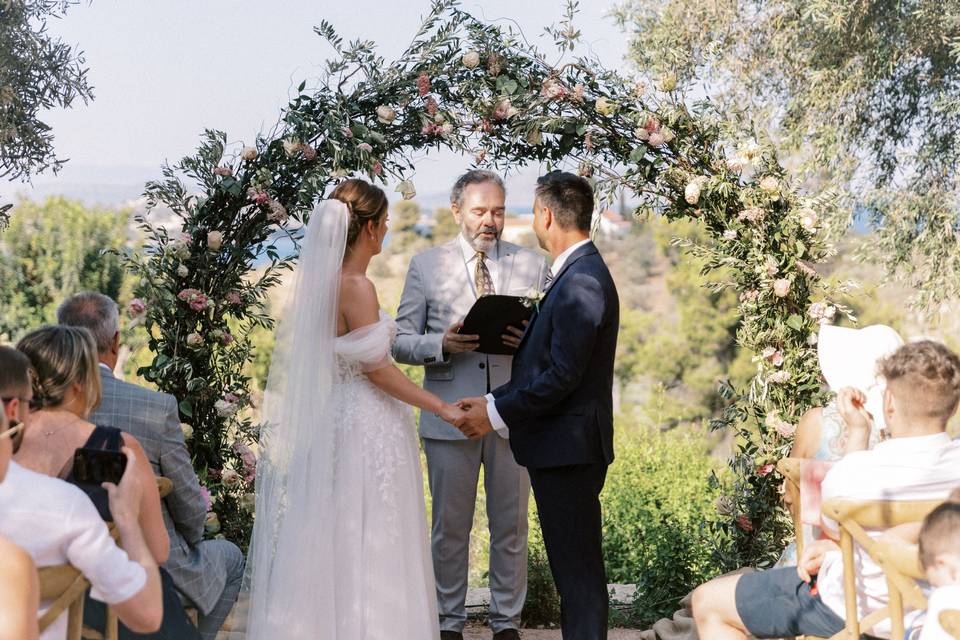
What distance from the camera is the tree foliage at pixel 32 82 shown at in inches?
210

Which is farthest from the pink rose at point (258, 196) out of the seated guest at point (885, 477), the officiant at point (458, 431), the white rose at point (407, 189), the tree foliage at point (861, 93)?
the tree foliage at point (861, 93)

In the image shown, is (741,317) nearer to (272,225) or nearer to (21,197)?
(272,225)

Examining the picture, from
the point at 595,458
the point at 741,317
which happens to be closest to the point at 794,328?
the point at 741,317

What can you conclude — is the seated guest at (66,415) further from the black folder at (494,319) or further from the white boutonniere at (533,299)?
the black folder at (494,319)

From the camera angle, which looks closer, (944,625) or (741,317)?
(944,625)

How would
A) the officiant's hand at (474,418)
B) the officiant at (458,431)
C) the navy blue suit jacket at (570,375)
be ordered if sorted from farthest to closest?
1. the officiant at (458,431)
2. the officiant's hand at (474,418)
3. the navy blue suit jacket at (570,375)

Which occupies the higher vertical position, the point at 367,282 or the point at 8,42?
the point at 8,42

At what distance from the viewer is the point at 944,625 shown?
2.25m

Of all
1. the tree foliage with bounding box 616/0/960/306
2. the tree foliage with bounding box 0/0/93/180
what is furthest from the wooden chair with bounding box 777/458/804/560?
the tree foliage with bounding box 616/0/960/306

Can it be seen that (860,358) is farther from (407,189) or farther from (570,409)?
(407,189)

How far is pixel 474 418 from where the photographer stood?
4.26 metres

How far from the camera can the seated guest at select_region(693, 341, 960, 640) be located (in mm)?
2705

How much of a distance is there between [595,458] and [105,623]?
1.81m

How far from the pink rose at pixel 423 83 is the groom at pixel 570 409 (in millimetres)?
925
